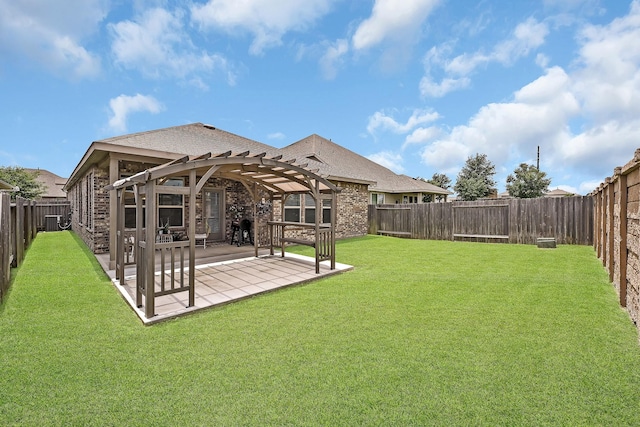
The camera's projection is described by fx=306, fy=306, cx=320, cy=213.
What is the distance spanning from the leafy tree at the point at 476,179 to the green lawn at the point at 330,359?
1028 inches

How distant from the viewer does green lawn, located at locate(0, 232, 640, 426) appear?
6.97ft

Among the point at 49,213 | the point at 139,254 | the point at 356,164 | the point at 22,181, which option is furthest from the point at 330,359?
the point at 22,181

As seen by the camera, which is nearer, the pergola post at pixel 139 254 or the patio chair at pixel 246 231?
the pergola post at pixel 139 254

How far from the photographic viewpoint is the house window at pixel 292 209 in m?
11.3

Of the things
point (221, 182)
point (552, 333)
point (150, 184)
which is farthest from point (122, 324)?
point (221, 182)

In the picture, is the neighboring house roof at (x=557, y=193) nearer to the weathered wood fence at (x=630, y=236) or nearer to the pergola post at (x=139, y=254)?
the weathered wood fence at (x=630, y=236)

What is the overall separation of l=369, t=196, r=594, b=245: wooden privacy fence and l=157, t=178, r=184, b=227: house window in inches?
364

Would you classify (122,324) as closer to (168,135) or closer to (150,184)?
(150,184)

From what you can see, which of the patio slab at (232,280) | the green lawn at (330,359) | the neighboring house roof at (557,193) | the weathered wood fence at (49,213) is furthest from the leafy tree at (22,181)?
the neighboring house roof at (557,193)

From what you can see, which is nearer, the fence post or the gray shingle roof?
the fence post

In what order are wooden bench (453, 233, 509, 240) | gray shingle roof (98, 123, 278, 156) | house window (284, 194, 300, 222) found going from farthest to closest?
wooden bench (453, 233, 509, 240)
house window (284, 194, 300, 222)
gray shingle roof (98, 123, 278, 156)

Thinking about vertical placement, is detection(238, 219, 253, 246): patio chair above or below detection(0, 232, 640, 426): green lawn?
above

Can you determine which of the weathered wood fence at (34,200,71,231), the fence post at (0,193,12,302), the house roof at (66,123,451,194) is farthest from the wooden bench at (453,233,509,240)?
the weathered wood fence at (34,200,71,231)

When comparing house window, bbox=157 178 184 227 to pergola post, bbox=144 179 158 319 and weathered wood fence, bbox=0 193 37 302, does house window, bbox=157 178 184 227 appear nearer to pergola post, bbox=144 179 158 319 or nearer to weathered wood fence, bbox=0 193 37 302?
weathered wood fence, bbox=0 193 37 302
